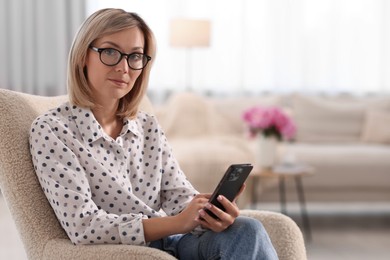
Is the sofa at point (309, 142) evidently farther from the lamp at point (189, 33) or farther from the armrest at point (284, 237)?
the armrest at point (284, 237)

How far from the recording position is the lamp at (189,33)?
589 centimetres

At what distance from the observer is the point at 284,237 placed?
212 cm

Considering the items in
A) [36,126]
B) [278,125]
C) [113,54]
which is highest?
[113,54]

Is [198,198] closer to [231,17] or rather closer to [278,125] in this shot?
[278,125]

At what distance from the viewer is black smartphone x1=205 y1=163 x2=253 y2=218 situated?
1.84 meters

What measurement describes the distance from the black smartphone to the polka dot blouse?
19cm

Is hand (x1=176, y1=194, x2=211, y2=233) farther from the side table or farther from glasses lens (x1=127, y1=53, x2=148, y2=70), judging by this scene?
the side table

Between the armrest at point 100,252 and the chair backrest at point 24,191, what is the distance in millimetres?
67

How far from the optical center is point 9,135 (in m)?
1.99

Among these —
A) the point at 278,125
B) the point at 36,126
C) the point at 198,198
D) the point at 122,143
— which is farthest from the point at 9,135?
the point at 278,125

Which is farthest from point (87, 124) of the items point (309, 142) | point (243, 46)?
point (243, 46)

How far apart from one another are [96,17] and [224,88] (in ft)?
15.1

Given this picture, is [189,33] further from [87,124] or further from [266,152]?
[87,124]

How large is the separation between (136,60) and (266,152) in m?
2.54
